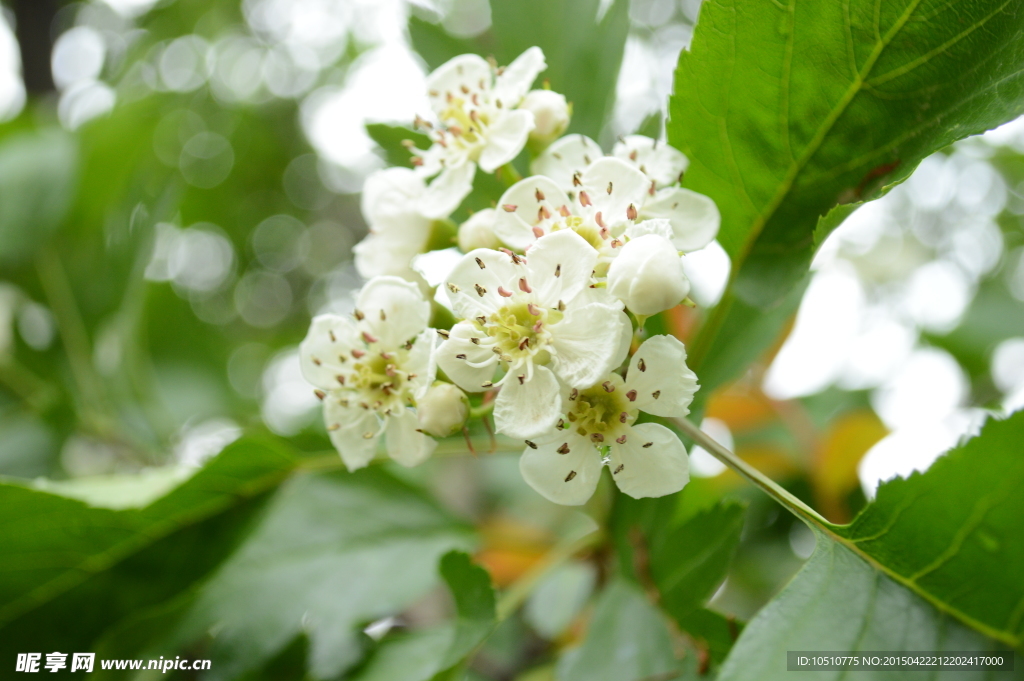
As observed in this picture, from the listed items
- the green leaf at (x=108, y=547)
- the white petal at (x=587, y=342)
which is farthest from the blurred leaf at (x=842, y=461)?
the green leaf at (x=108, y=547)

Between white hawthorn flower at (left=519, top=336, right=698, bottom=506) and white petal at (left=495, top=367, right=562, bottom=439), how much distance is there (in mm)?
31

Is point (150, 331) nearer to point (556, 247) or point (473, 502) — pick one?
point (473, 502)

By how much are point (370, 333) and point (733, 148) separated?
49 cm

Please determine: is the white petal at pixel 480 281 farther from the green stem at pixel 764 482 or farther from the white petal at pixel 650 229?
the green stem at pixel 764 482

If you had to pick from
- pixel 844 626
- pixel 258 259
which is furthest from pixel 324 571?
pixel 258 259

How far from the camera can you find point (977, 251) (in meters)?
2.65

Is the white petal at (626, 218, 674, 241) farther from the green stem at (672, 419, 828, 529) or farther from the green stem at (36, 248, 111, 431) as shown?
the green stem at (36, 248, 111, 431)

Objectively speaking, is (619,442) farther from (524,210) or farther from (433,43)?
(433,43)

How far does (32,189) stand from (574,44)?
4.75ft

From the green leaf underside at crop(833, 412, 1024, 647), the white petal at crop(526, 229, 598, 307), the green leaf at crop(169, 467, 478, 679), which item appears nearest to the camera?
the green leaf underside at crop(833, 412, 1024, 647)

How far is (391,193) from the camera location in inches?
36.4

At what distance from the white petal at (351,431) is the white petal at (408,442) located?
37 millimetres

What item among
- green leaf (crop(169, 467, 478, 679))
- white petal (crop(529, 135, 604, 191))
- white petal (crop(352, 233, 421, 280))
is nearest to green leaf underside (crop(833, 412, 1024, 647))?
white petal (crop(529, 135, 604, 191))

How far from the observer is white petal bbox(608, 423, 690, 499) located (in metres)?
0.74
